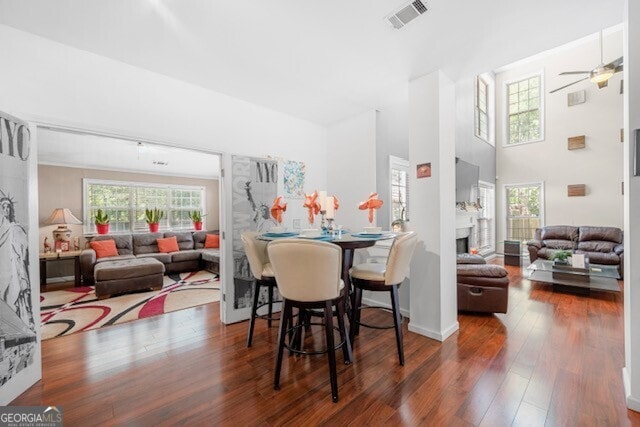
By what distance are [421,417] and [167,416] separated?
1.51 m

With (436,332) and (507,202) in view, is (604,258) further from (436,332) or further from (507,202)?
(436,332)

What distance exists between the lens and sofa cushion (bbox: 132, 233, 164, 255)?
6023 millimetres

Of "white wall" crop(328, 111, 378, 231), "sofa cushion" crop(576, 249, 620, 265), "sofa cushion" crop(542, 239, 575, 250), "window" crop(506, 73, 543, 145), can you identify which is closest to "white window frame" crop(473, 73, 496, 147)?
"window" crop(506, 73, 543, 145)

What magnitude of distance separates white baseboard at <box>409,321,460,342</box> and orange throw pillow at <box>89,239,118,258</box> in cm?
581

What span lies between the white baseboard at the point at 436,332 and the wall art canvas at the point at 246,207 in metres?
1.87

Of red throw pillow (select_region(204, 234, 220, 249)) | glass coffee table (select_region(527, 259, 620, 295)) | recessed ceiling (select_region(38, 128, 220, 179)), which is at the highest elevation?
recessed ceiling (select_region(38, 128, 220, 179))

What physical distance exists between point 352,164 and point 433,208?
4.85ft

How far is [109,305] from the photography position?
3.69m

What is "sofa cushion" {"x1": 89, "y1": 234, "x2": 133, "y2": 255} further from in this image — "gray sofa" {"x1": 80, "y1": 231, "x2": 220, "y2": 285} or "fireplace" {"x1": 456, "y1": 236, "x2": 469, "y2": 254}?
"fireplace" {"x1": 456, "y1": 236, "x2": 469, "y2": 254}

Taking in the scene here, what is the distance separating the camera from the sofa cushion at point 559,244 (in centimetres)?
562

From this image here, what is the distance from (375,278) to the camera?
2184 millimetres

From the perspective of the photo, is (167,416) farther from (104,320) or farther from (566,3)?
(566,3)

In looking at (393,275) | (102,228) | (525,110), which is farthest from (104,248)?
(525,110)

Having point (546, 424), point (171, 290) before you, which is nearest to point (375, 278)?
point (546, 424)
